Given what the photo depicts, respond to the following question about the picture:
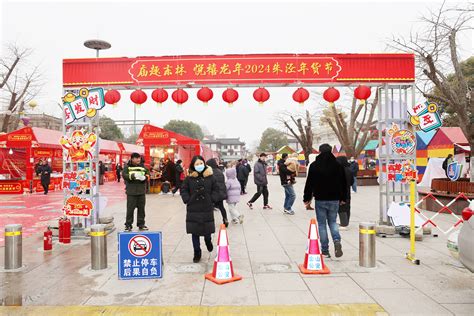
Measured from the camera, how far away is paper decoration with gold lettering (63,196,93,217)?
7.59 meters

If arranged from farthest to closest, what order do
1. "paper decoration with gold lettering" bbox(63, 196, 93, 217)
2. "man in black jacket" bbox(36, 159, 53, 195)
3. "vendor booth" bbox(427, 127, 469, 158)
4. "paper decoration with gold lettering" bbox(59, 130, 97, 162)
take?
"vendor booth" bbox(427, 127, 469, 158)
"man in black jacket" bbox(36, 159, 53, 195)
"paper decoration with gold lettering" bbox(59, 130, 97, 162)
"paper decoration with gold lettering" bbox(63, 196, 93, 217)

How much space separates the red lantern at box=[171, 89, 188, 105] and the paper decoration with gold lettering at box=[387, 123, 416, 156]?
198 inches

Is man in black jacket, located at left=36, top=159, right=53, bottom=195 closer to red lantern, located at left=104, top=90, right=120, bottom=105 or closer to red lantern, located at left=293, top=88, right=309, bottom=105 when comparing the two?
red lantern, located at left=104, top=90, right=120, bottom=105

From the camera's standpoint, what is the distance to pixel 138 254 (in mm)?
5082

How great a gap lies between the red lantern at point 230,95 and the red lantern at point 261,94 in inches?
18.4

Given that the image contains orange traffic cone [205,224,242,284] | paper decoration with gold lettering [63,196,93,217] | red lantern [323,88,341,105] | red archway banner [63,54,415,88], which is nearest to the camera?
orange traffic cone [205,224,242,284]

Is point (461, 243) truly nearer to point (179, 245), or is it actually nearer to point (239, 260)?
point (239, 260)

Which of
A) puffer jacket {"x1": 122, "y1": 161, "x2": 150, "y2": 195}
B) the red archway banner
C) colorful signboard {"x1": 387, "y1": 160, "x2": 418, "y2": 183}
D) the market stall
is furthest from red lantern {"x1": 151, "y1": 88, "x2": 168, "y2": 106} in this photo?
the market stall

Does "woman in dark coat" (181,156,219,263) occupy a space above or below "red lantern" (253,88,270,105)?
below

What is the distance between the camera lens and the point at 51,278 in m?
5.20

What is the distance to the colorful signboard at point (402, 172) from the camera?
7793 millimetres

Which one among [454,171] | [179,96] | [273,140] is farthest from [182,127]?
[179,96]

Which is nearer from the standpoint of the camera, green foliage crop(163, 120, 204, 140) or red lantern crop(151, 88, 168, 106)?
red lantern crop(151, 88, 168, 106)

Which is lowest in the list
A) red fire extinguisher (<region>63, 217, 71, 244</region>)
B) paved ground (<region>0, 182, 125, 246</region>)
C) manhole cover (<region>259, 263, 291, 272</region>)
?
paved ground (<region>0, 182, 125, 246</region>)
